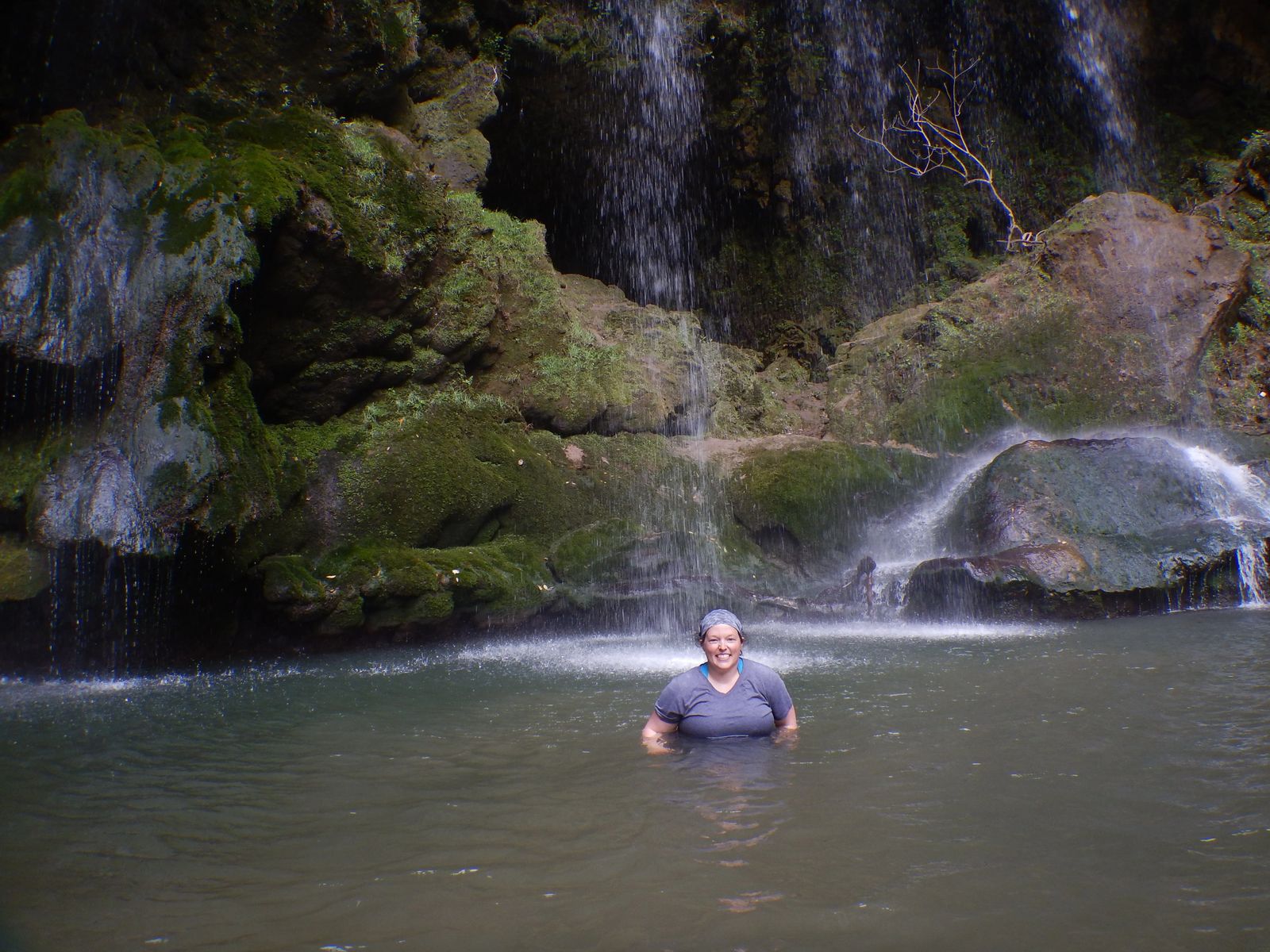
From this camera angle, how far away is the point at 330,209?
8633 millimetres

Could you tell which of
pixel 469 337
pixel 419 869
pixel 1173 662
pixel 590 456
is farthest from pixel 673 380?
pixel 419 869

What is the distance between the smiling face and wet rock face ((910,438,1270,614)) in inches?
210

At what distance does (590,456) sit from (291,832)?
766 centimetres

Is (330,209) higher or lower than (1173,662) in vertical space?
higher

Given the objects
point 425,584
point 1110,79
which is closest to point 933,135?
point 1110,79

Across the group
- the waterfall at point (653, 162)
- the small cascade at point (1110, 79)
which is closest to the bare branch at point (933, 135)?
the small cascade at point (1110, 79)

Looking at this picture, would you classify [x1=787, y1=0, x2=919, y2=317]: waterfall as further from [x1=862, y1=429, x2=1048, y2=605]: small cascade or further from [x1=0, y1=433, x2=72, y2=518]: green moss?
[x1=0, y1=433, x2=72, y2=518]: green moss

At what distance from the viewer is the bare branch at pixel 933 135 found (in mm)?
16156

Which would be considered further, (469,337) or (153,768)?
(469,337)

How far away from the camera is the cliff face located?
274 inches

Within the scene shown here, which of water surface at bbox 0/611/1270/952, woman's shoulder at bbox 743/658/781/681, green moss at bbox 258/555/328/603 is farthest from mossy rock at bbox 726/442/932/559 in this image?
woman's shoulder at bbox 743/658/781/681

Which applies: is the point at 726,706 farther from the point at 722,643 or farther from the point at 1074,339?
the point at 1074,339

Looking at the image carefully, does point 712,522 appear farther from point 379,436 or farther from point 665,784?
point 665,784

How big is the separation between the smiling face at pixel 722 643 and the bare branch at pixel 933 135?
45.3 feet
